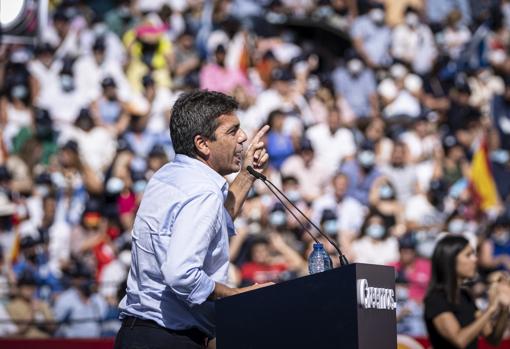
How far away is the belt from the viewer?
5.06 metres

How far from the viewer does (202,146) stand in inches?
205

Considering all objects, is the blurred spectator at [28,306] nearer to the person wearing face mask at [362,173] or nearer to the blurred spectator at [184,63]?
the person wearing face mask at [362,173]

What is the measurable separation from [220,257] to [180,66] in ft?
33.2

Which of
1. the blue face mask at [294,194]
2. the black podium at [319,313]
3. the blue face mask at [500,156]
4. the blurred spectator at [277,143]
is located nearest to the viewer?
the black podium at [319,313]

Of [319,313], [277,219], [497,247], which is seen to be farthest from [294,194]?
[319,313]

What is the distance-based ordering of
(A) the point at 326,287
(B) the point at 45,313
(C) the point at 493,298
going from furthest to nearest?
(B) the point at 45,313 < (C) the point at 493,298 < (A) the point at 326,287

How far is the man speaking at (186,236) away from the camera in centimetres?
483

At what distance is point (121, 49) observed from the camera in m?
15.3

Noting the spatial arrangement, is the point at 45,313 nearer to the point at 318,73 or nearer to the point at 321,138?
the point at 321,138

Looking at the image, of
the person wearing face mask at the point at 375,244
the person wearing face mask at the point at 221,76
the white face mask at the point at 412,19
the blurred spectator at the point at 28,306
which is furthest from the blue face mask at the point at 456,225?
the white face mask at the point at 412,19

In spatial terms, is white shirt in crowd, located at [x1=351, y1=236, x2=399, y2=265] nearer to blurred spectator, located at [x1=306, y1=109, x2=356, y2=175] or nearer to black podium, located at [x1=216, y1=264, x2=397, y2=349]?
blurred spectator, located at [x1=306, y1=109, x2=356, y2=175]

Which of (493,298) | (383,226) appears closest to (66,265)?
(383,226)

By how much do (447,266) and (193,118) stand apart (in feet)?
9.44

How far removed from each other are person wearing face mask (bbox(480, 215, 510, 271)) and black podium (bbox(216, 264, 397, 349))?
7.50 meters
